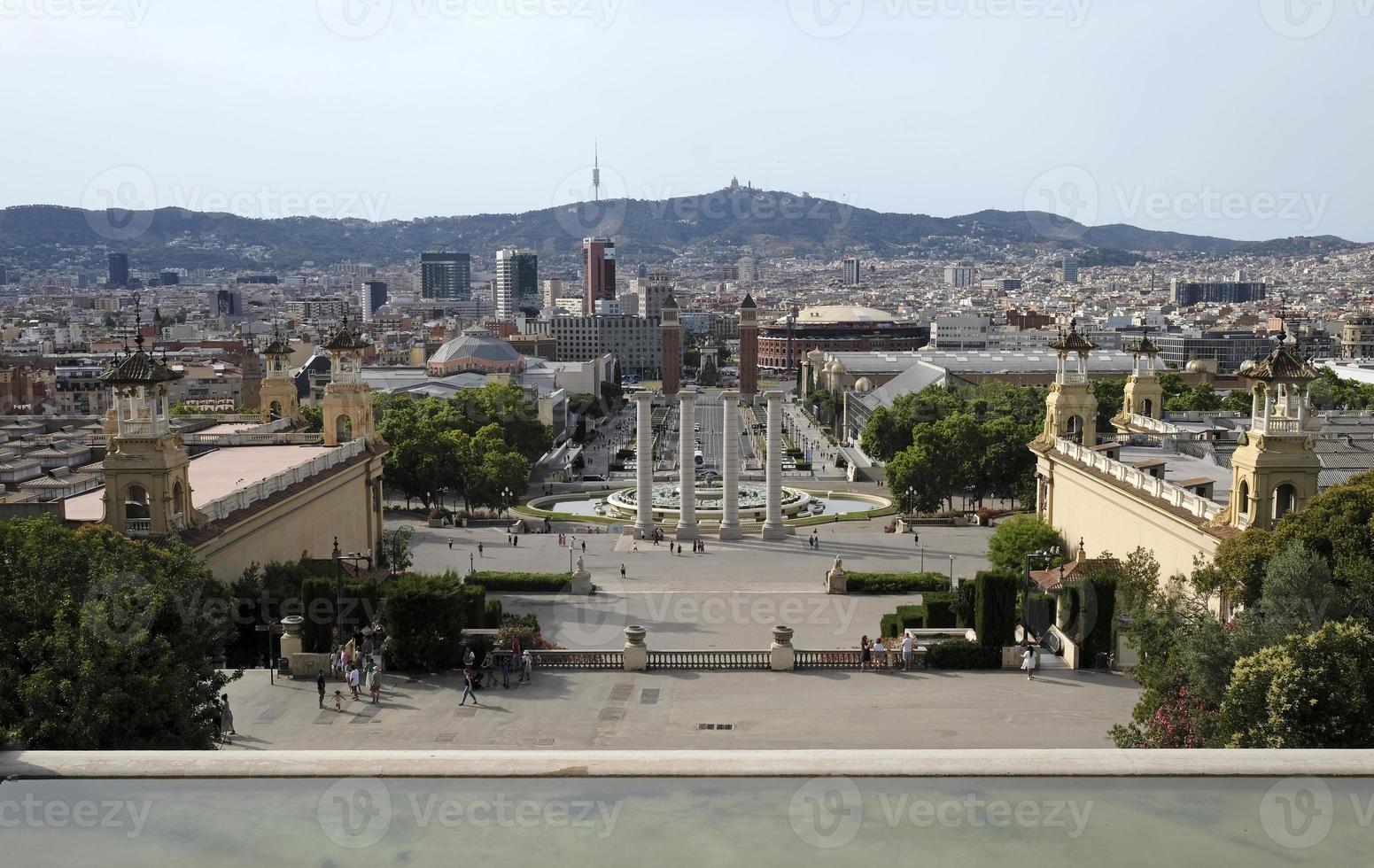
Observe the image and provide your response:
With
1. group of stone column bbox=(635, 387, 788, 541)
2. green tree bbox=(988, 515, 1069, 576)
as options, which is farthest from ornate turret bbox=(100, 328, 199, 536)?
group of stone column bbox=(635, 387, 788, 541)

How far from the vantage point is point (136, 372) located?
28641 millimetres

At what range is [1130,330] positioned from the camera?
18688 centimetres

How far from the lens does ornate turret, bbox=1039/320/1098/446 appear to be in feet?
142

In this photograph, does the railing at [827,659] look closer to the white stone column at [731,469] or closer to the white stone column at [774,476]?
the white stone column at [774,476]

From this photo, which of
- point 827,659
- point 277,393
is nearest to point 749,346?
point 277,393

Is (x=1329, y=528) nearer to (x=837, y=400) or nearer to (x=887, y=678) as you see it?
(x=887, y=678)

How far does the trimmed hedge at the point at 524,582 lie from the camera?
42.6 m

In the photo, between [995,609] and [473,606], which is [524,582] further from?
[995,609]

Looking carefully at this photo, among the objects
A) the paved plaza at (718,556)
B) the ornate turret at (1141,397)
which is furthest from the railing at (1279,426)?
the ornate turret at (1141,397)

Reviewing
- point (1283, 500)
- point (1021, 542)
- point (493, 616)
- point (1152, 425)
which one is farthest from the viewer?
point (1152, 425)

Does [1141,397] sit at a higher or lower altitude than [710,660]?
higher

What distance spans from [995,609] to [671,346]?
135m

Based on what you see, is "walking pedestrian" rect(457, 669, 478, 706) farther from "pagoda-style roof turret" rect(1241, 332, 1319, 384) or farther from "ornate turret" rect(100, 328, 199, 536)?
"pagoda-style roof turret" rect(1241, 332, 1319, 384)

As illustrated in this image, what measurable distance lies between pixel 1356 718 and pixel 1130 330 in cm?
18118
